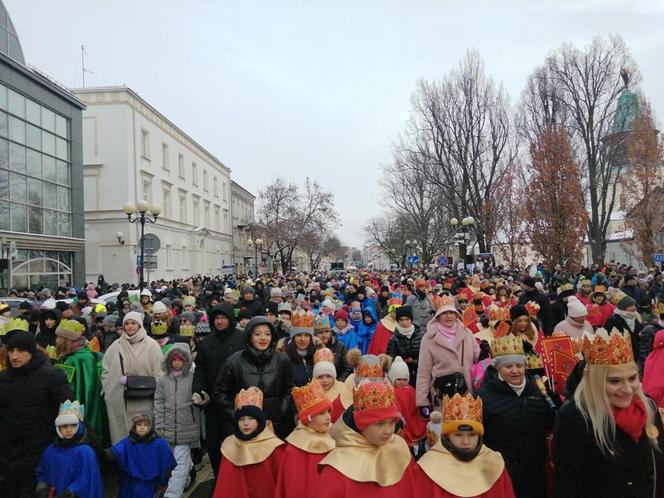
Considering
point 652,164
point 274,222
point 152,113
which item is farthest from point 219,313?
point 274,222

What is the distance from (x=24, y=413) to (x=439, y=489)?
357cm

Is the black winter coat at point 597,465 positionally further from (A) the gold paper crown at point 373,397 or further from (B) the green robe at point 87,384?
(B) the green robe at point 87,384

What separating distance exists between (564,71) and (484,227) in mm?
9500

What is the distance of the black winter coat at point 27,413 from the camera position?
14.7 feet

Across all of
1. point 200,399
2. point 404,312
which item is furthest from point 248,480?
point 404,312

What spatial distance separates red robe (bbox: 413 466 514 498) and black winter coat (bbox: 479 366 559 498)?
0.63m

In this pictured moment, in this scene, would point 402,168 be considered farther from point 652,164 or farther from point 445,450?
point 445,450

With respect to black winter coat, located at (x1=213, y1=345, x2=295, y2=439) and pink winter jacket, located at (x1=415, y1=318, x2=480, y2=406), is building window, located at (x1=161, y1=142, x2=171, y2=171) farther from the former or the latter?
black winter coat, located at (x1=213, y1=345, x2=295, y2=439)

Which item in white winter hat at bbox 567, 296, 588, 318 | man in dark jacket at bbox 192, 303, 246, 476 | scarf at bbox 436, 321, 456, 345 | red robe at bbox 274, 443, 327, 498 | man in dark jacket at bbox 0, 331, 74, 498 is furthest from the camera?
white winter hat at bbox 567, 296, 588, 318

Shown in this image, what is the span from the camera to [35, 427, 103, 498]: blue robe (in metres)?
4.37

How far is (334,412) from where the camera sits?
5.05 metres

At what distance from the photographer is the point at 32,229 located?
83.5 ft

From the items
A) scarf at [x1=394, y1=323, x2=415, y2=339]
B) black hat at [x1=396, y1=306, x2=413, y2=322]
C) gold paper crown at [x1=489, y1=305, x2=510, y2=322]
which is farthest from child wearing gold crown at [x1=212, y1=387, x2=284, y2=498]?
gold paper crown at [x1=489, y1=305, x2=510, y2=322]

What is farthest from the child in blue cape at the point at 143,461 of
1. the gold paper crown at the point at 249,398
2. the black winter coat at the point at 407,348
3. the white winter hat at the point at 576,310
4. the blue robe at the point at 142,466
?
the white winter hat at the point at 576,310
